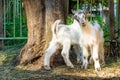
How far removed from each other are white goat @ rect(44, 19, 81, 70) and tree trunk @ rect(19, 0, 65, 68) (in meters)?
0.23

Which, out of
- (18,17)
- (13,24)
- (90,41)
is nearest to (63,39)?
(90,41)

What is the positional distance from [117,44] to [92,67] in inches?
48.1

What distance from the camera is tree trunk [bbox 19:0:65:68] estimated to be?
25.2ft

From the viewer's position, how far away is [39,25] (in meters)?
7.79

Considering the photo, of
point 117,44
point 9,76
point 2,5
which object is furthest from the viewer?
point 2,5

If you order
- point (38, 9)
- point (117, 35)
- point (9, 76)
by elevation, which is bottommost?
point (9, 76)

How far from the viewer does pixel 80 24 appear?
712 centimetres

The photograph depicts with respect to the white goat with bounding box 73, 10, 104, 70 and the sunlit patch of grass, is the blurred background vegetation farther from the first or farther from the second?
the white goat with bounding box 73, 10, 104, 70

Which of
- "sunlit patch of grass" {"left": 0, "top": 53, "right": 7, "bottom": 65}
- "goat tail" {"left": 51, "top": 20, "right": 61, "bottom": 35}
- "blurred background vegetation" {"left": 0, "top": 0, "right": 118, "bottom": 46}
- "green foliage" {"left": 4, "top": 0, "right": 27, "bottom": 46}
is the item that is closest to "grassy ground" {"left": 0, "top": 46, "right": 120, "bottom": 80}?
"sunlit patch of grass" {"left": 0, "top": 53, "right": 7, "bottom": 65}

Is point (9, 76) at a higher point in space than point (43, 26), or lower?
lower

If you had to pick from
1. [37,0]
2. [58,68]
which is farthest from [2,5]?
[58,68]

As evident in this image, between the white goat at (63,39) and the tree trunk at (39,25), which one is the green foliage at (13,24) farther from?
the white goat at (63,39)

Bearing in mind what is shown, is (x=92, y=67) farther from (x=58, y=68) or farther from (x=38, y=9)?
(x=38, y=9)

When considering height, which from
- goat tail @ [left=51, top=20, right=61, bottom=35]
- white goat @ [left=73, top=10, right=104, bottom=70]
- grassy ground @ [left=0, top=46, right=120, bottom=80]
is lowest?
grassy ground @ [left=0, top=46, right=120, bottom=80]
